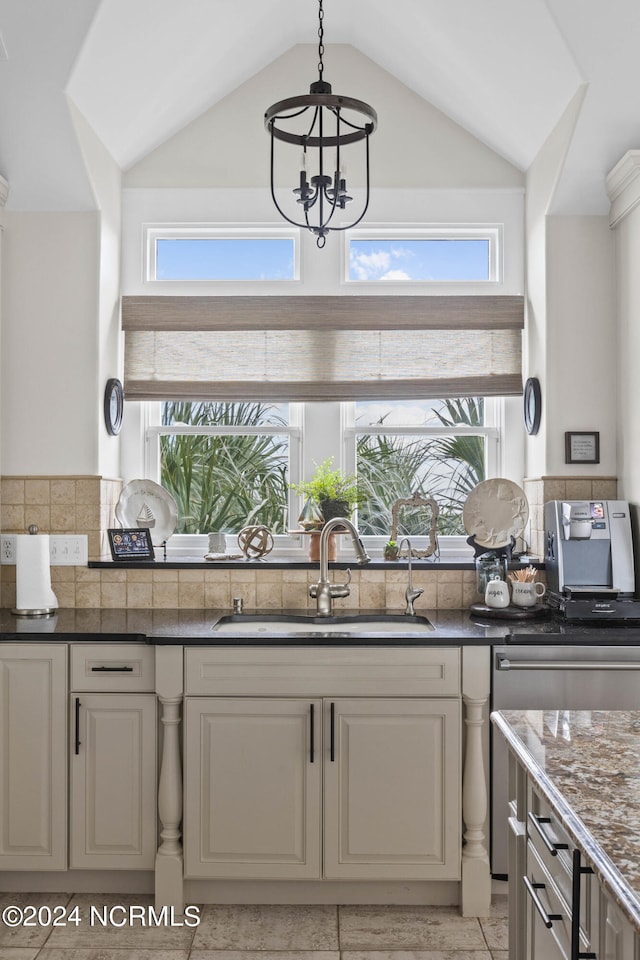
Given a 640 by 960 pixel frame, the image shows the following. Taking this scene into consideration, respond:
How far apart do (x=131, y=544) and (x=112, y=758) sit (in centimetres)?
93

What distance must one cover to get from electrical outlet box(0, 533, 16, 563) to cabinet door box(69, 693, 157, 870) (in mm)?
812

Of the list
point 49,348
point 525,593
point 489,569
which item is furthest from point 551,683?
point 49,348

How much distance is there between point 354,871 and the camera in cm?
271

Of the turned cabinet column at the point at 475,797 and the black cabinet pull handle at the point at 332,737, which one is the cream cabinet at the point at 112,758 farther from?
the turned cabinet column at the point at 475,797

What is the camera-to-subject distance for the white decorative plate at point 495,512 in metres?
3.41

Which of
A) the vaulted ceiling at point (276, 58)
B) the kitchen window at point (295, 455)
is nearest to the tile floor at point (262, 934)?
the kitchen window at point (295, 455)

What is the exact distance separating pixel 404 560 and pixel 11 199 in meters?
2.23

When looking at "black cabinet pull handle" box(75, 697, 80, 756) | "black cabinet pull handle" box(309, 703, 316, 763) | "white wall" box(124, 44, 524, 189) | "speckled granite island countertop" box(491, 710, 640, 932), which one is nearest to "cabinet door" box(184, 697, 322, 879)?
"black cabinet pull handle" box(309, 703, 316, 763)

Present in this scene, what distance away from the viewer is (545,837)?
149cm

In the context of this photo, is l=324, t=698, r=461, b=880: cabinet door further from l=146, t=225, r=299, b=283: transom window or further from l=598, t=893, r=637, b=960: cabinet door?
l=146, t=225, r=299, b=283: transom window

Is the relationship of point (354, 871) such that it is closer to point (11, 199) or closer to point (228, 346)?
point (228, 346)

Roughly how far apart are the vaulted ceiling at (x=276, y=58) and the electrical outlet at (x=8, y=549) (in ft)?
4.55

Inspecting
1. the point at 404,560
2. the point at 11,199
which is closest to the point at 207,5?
the point at 11,199

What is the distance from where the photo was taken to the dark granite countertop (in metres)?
2.73
